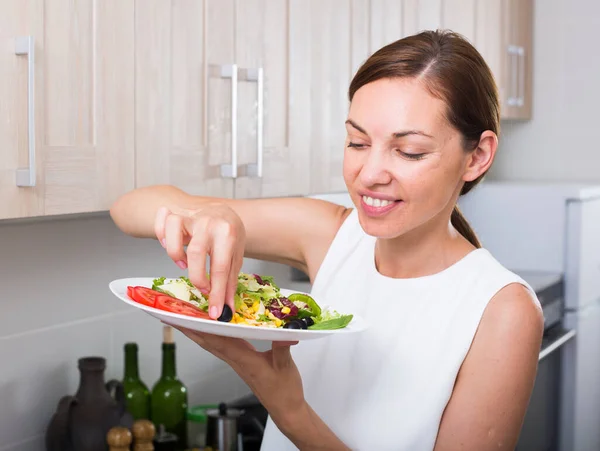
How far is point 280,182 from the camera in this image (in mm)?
1805

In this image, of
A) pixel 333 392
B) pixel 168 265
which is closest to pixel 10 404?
pixel 168 265

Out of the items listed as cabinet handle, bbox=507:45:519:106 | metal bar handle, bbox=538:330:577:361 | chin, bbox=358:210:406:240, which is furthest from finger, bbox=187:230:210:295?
cabinet handle, bbox=507:45:519:106

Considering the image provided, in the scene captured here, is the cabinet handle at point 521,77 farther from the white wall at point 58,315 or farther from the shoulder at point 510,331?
the shoulder at point 510,331

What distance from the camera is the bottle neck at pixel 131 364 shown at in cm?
181

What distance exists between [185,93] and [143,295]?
62 centimetres

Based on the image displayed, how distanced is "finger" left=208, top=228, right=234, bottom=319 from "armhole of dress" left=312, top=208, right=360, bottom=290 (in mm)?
452

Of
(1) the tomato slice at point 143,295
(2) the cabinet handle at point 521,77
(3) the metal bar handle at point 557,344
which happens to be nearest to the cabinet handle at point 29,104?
(1) the tomato slice at point 143,295

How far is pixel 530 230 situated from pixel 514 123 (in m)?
0.72

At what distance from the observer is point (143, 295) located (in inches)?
38.8

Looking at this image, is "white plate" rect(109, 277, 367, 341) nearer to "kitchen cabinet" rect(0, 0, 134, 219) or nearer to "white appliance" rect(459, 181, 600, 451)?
"kitchen cabinet" rect(0, 0, 134, 219)

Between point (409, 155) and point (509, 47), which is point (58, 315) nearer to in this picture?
point (409, 155)

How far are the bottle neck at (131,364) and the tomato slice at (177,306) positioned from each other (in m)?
0.82

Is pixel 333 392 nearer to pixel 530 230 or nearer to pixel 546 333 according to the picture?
pixel 546 333

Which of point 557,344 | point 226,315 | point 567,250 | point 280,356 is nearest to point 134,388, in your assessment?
point 280,356
